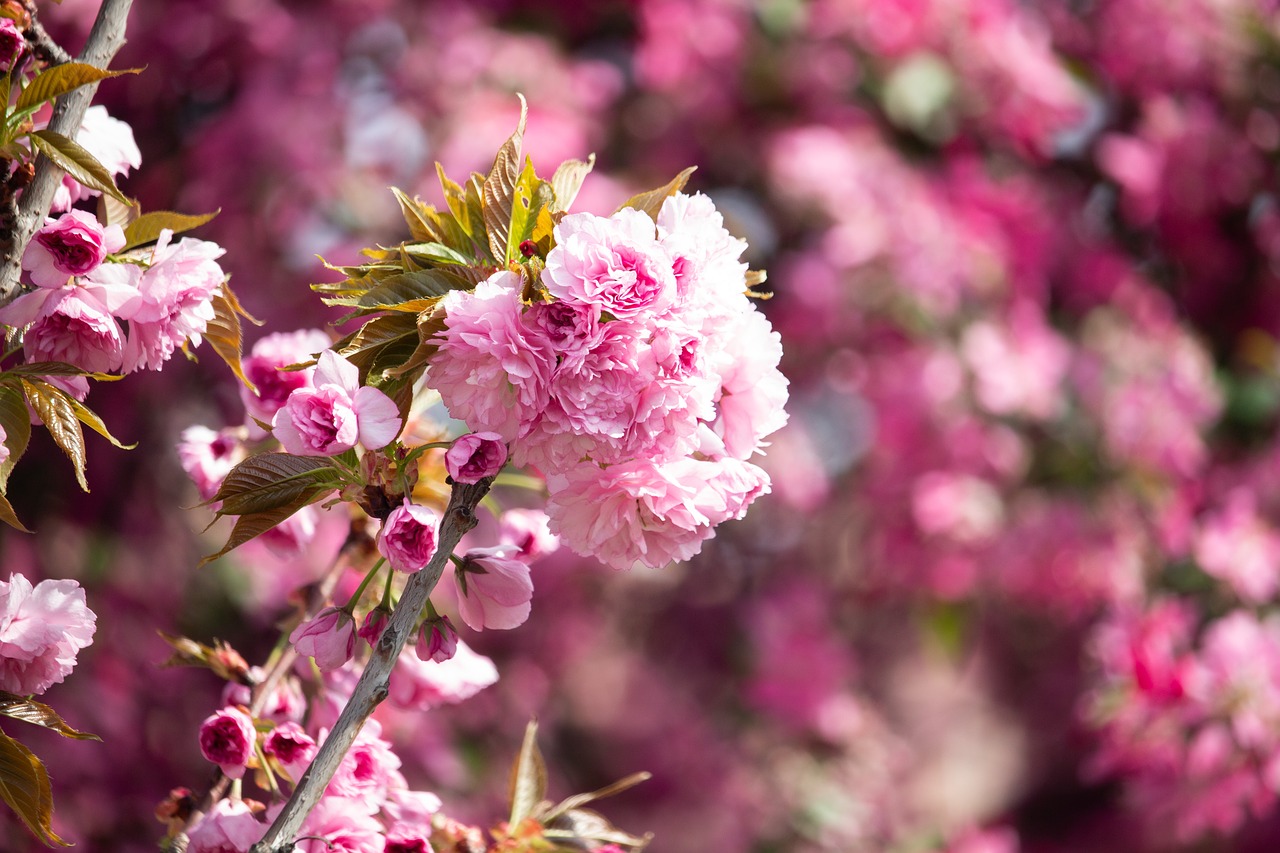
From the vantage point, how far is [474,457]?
1.62ft

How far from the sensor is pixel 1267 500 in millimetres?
1945

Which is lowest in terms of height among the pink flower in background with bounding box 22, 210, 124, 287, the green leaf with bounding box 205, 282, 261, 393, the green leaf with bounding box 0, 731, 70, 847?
the green leaf with bounding box 0, 731, 70, 847

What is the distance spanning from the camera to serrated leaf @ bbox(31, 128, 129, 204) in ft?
1.67

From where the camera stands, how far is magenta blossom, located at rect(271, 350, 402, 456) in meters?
0.48

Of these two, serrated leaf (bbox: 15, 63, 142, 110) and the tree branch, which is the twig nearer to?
serrated leaf (bbox: 15, 63, 142, 110)

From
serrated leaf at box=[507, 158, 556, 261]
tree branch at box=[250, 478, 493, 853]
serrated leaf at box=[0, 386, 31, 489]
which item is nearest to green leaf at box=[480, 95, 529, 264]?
serrated leaf at box=[507, 158, 556, 261]

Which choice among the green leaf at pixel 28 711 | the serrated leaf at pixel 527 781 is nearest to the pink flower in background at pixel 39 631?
the green leaf at pixel 28 711

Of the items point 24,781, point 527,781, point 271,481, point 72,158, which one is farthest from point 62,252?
point 527,781

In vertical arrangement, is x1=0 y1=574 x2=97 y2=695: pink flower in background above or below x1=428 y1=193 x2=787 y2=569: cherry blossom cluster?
below

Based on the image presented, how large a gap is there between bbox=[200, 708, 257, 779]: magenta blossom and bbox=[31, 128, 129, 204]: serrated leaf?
0.26m

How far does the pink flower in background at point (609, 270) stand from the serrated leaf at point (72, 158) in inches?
8.6

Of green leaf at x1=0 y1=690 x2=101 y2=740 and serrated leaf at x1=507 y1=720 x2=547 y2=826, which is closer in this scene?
green leaf at x1=0 y1=690 x2=101 y2=740

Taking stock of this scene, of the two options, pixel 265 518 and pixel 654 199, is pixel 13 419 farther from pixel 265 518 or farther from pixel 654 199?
pixel 654 199

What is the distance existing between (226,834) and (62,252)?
0.95ft
